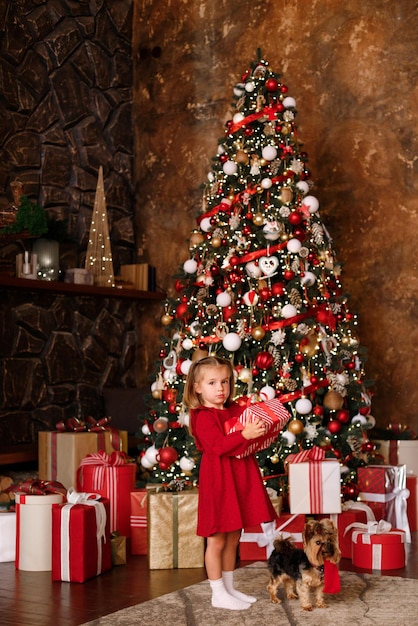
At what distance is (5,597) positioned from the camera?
139 inches

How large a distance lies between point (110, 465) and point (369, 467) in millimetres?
1438

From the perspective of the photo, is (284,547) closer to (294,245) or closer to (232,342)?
(232,342)

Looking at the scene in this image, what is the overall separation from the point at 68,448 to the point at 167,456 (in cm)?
78

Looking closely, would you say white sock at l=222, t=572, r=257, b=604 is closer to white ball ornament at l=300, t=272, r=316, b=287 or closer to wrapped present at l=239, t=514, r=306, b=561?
wrapped present at l=239, t=514, r=306, b=561

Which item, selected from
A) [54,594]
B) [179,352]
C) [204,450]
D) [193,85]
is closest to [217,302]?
[179,352]

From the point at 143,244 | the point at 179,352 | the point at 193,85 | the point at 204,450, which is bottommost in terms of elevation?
the point at 204,450

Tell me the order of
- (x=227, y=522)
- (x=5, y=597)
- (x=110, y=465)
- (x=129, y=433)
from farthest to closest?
(x=129, y=433), (x=110, y=465), (x=5, y=597), (x=227, y=522)

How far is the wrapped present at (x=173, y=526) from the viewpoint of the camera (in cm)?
405

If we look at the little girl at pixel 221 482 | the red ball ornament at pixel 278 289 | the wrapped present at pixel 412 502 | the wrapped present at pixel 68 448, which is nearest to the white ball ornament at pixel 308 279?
the red ball ornament at pixel 278 289

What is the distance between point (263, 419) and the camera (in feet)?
10.5

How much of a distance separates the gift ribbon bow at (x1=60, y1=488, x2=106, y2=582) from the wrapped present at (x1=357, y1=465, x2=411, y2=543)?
1520 millimetres

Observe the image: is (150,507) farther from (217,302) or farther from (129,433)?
(129,433)

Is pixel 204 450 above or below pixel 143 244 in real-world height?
below

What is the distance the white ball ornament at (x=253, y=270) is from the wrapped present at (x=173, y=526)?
1.33 metres
